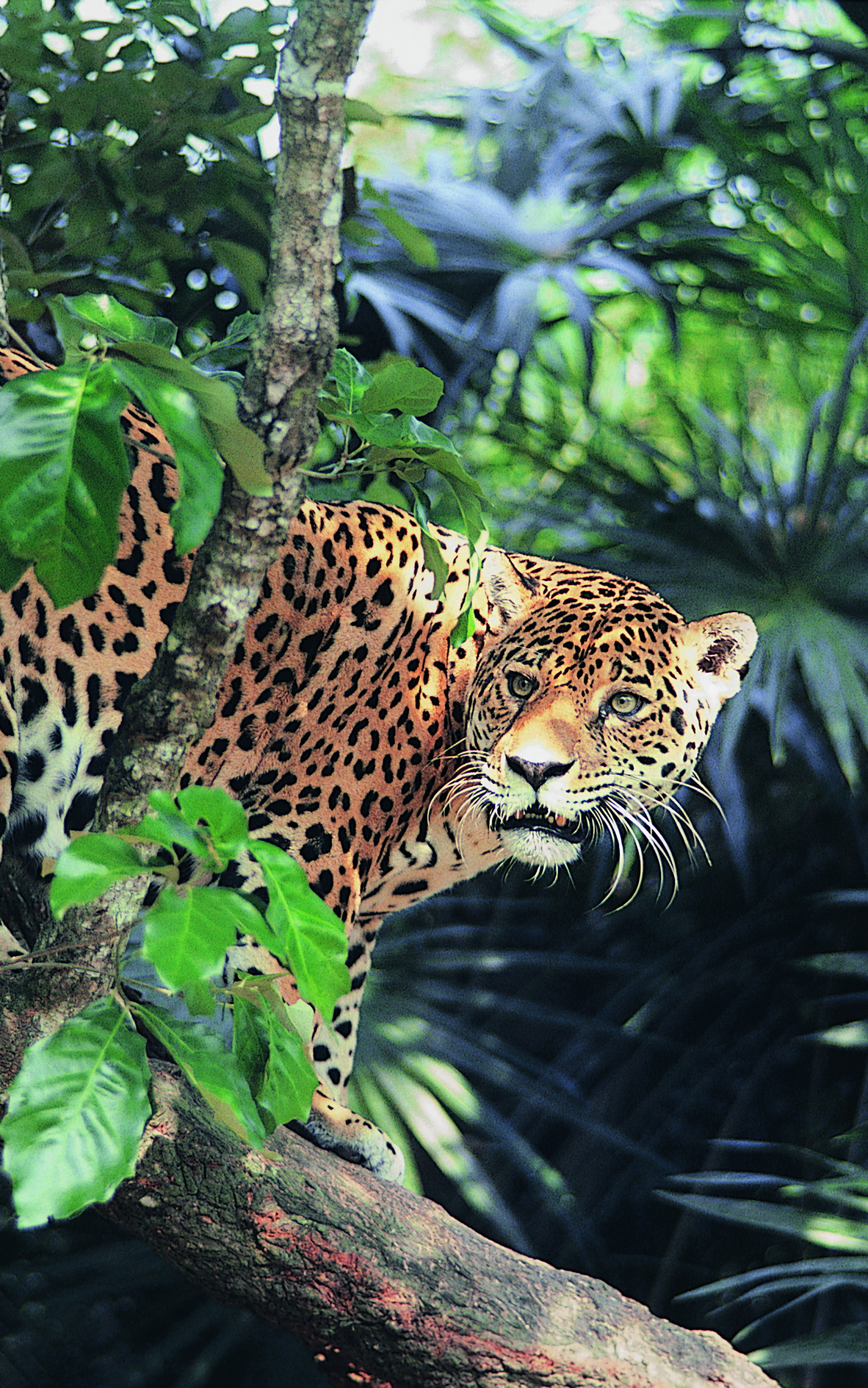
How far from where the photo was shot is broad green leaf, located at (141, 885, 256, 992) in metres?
1.45

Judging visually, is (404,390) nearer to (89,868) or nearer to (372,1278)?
(89,868)

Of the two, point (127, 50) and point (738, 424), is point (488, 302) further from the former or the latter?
point (127, 50)

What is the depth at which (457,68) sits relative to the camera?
520 inches

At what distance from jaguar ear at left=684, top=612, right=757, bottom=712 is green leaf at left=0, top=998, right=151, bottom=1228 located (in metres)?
1.69

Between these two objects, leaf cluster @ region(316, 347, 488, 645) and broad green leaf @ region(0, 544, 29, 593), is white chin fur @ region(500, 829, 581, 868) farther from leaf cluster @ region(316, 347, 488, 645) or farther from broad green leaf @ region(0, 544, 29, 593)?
broad green leaf @ region(0, 544, 29, 593)

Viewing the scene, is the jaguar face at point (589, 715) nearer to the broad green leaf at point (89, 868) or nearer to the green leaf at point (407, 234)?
the green leaf at point (407, 234)

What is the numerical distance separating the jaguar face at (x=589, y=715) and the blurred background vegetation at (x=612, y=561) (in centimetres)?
67

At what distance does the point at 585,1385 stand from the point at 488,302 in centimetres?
312

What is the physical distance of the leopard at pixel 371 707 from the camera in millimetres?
2688

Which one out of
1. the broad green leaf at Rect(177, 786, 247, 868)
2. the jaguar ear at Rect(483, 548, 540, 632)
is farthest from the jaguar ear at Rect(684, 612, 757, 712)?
the broad green leaf at Rect(177, 786, 247, 868)

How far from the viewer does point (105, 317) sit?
1715 mm

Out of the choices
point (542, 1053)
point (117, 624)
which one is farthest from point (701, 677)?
point (542, 1053)

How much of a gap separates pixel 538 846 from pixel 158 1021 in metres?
1.12

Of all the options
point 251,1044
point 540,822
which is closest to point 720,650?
point 540,822
